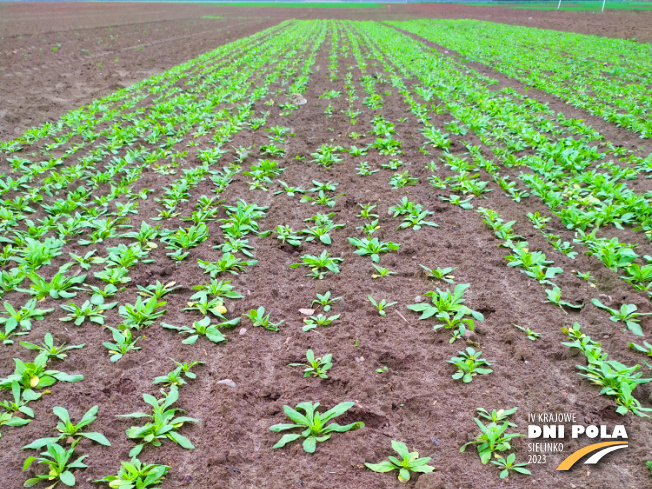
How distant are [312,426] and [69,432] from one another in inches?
55.5

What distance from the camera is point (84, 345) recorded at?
9.78 ft

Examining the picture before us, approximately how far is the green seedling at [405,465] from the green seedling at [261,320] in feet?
4.27

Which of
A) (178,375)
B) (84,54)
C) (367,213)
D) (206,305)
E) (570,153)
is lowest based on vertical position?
(178,375)

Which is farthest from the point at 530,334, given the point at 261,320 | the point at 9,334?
the point at 9,334

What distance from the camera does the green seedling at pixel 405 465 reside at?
2104 mm

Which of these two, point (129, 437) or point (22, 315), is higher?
point (22, 315)

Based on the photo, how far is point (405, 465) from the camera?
6.98 feet

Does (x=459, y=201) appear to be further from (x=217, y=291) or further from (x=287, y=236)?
(x=217, y=291)

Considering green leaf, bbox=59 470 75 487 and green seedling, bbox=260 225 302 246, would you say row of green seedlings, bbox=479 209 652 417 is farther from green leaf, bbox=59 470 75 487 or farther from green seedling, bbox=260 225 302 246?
green leaf, bbox=59 470 75 487

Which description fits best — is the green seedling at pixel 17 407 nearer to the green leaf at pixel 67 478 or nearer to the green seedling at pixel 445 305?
the green leaf at pixel 67 478

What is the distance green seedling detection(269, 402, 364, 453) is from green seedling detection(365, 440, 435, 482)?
274 millimetres

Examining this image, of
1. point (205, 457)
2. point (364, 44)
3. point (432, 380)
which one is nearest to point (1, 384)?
point (205, 457)

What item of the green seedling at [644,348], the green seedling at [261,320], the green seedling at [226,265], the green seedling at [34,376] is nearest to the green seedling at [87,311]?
the green seedling at [34,376]

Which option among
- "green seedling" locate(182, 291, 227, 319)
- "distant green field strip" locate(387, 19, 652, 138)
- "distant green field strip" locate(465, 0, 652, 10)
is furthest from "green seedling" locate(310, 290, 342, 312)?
"distant green field strip" locate(465, 0, 652, 10)
